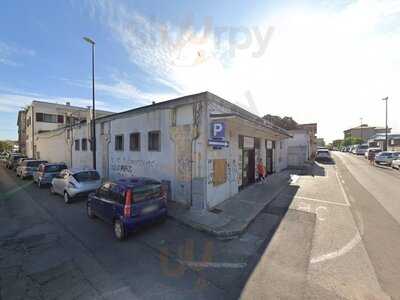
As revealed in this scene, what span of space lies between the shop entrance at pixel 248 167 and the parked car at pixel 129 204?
6441 mm

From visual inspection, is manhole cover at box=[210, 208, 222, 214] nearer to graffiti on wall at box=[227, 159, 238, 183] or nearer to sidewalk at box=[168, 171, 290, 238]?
sidewalk at box=[168, 171, 290, 238]

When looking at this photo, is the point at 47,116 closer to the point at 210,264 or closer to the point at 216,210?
the point at 216,210

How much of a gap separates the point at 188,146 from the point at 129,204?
333cm

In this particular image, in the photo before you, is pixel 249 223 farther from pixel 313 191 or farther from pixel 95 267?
pixel 313 191

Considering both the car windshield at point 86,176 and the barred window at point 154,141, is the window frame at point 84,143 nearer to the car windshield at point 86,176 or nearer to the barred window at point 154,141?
the car windshield at point 86,176

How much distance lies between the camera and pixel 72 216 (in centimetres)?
730

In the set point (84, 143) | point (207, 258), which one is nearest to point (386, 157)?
point (207, 258)

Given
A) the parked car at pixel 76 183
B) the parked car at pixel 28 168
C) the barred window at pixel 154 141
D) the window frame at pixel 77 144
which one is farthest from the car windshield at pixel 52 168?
the barred window at pixel 154 141

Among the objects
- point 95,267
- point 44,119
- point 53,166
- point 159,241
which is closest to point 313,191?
point 159,241

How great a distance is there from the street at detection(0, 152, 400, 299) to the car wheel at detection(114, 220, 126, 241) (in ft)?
0.52

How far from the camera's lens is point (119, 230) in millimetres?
5402

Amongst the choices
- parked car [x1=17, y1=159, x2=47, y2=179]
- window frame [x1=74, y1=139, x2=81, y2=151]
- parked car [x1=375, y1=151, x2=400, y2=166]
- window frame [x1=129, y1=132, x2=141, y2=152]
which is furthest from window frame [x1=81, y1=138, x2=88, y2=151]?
parked car [x1=375, y1=151, x2=400, y2=166]

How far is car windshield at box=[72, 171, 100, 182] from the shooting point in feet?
30.1

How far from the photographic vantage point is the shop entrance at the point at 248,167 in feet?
38.1
